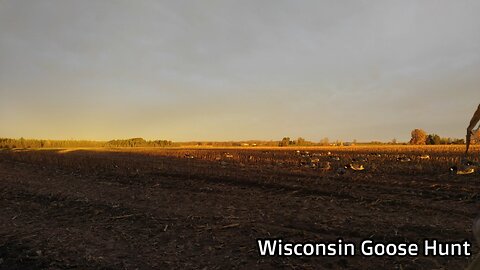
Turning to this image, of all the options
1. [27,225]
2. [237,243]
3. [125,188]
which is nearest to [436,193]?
[237,243]

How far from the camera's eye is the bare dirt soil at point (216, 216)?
7.32m

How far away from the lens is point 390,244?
25.5ft

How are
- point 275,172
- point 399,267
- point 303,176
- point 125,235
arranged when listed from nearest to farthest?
point 399,267 < point 125,235 < point 303,176 < point 275,172

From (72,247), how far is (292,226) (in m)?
5.08

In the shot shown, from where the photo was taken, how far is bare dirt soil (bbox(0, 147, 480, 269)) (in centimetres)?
732

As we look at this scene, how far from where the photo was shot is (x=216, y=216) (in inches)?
403

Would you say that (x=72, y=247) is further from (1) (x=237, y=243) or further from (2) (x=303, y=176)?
(2) (x=303, y=176)

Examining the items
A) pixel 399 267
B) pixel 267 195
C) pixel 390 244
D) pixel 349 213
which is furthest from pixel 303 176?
pixel 399 267

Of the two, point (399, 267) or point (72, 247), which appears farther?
point (72, 247)

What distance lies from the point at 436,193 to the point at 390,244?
23.0 ft

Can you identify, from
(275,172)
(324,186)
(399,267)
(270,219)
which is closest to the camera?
(399,267)

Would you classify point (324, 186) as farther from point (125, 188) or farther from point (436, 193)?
point (125, 188)

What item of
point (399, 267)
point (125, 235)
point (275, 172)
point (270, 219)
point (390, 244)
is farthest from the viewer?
point (275, 172)

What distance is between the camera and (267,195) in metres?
13.2
